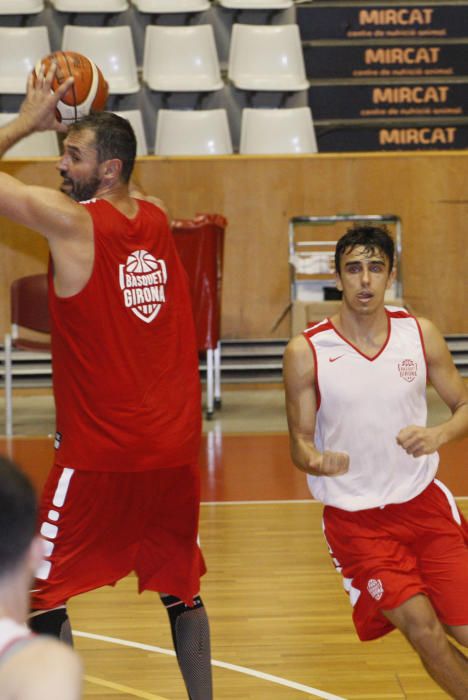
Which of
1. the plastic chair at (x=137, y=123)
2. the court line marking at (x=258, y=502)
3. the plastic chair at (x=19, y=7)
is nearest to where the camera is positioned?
the court line marking at (x=258, y=502)

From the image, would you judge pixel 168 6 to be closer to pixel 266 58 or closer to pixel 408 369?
pixel 266 58

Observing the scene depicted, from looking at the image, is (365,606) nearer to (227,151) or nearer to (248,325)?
(248,325)

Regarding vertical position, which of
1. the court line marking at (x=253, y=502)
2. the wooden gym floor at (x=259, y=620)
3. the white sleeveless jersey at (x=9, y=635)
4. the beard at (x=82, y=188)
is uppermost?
the beard at (x=82, y=188)

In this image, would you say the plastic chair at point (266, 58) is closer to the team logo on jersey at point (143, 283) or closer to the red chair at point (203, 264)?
the red chair at point (203, 264)

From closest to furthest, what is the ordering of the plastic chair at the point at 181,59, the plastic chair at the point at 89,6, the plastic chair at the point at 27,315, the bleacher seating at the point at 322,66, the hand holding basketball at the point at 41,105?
the hand holding basketball at the point at 41,105 < the plastic chair at the point at 27,315 < the plastic chair at the point at 181,59 < the bleacher seating at the point at 322,66 < the plastic chair at the point at 89,6

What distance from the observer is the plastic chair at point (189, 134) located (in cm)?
1116

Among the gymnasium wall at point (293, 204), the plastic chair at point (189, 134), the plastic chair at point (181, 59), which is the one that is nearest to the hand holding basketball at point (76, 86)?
the gymnasium wall at point (293, 204)

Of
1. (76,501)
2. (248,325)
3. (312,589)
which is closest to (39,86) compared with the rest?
(76,501)

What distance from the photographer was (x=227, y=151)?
11219mm

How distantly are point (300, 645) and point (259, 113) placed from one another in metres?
7.25

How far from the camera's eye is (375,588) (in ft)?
12.3

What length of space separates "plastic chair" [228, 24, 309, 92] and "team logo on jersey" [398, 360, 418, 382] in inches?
319

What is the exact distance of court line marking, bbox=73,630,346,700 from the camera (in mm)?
4391

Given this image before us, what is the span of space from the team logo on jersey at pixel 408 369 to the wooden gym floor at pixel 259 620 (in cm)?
118
